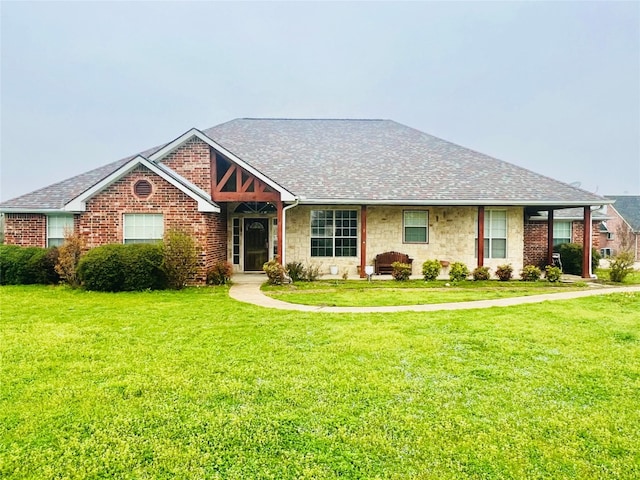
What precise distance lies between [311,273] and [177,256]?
4853mm

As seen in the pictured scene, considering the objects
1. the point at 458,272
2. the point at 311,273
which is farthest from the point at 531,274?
the point at 311,273

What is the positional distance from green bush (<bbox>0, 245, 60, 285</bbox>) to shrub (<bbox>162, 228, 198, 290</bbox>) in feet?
14.9

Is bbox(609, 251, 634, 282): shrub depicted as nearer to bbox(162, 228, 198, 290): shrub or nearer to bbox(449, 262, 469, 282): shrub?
bbox(449, 262, 469, 282): shrub

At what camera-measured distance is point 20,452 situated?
2908 mm

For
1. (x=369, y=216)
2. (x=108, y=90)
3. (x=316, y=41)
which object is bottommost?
(x=369, y=216)

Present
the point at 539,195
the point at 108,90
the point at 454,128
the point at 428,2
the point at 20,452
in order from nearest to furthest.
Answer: the point at 20,452 → the point at 539,195 → the point at 428,2 → the point at 108,90 → the point at 454,128

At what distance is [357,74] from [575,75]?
794 inches

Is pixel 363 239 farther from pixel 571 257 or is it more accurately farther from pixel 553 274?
pixel 571 257

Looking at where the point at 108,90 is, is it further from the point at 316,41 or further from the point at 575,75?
the point at 575,75

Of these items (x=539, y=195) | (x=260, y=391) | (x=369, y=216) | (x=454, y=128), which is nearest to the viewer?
(x=260, y=391)

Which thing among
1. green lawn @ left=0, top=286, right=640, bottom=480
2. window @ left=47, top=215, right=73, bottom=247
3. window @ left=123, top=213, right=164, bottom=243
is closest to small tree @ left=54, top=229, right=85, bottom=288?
window @ left=123, top=213, right=164, bottom=243

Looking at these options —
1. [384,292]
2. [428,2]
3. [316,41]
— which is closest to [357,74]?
[316,41]

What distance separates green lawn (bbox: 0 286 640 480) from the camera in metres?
2.80

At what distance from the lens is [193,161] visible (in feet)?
44.7
